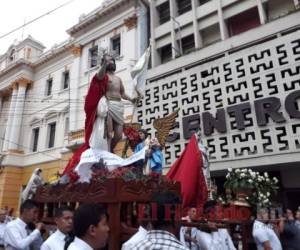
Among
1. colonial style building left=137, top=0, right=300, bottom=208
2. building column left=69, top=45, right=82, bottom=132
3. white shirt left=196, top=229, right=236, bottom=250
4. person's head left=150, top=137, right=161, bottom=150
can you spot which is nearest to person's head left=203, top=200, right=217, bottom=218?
white shirt left=196, top=229, right=236, bottom=250

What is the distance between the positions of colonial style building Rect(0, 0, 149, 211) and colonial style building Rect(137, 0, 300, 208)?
9.19 feet

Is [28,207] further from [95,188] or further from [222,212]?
[222,212]

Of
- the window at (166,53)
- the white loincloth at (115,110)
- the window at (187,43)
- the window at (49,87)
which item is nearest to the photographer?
the white loincloth at (115,110)

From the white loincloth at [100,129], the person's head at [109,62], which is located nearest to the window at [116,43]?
the person's head at [109,62]

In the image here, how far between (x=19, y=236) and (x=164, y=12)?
39.1ft

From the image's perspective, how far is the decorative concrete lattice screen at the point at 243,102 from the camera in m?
8.05

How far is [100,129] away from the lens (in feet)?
13.8

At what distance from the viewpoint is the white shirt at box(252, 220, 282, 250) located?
12.0 feet

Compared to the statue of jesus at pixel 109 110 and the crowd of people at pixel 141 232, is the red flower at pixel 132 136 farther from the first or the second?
the crowd of people at pixel 141 232

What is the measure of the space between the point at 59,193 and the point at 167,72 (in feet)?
26.9

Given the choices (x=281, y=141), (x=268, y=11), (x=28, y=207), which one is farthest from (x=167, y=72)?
(x=28, y=207)

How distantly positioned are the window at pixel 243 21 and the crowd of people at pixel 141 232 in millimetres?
8413

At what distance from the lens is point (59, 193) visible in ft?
11.6

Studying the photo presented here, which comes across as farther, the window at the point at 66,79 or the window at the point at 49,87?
the window at the point at 49,87
